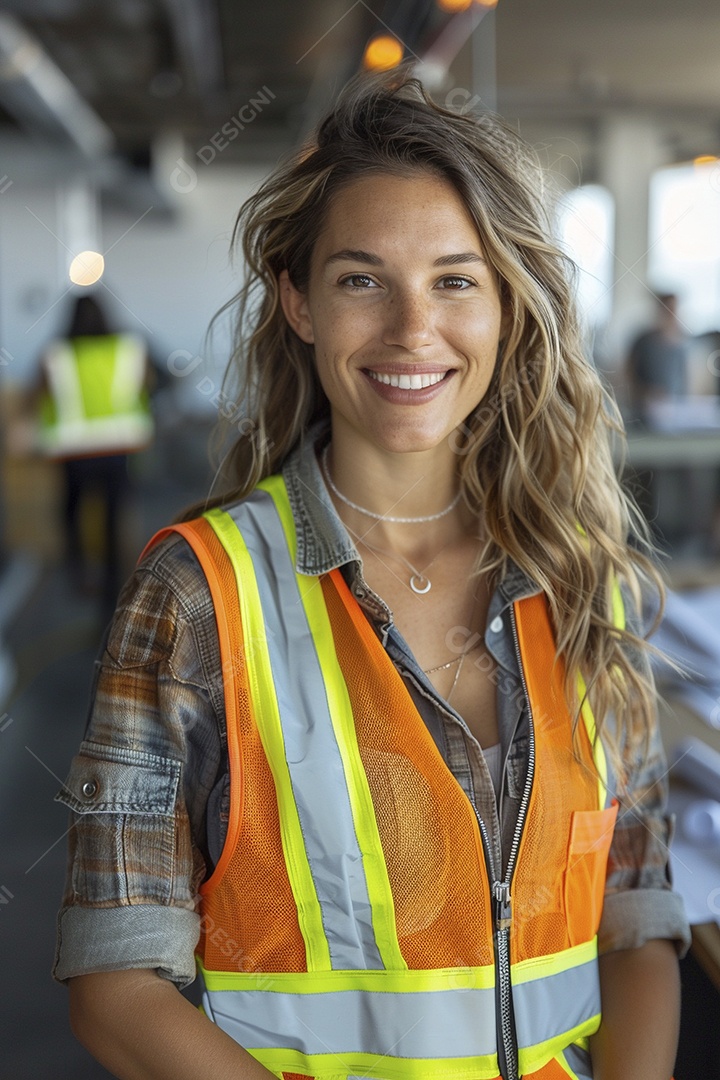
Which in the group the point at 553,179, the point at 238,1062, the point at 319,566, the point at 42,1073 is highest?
the point at 553,179

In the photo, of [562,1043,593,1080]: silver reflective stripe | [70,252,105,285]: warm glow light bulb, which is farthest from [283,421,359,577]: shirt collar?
[70,252,105,285]: warm glow light bulb

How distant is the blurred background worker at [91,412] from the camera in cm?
498

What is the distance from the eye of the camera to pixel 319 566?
1142mm

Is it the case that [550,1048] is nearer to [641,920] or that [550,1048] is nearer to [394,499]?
[641,920]

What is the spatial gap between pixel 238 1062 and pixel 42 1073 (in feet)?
3.95

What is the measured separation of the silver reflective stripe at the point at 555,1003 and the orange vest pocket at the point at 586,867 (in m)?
0.04

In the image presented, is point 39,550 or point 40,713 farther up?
point 39,550

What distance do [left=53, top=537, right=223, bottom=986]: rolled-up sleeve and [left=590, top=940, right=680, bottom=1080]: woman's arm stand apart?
1.54ft

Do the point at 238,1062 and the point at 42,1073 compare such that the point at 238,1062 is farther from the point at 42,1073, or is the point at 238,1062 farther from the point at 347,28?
the point at 347,28

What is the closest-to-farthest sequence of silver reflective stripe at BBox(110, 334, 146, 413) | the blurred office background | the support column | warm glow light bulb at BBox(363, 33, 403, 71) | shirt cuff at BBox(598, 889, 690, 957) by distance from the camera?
1. shirt cuff at BBox(598, 889, 690, 957)
2. the blurred office background
3. warm glow light bulb at BBox(363, 33, 403, 71)
4. silver reflective stripe at BBox(110, 334, 146, 413)
5. the support column

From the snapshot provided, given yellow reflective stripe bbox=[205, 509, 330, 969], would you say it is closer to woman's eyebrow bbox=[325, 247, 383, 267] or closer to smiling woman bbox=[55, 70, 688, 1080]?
smiling woman bbox=[55, 70, 688, 1080]

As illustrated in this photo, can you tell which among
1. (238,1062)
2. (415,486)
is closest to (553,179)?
(415,486)

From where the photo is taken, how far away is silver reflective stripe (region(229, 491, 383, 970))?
1037mm

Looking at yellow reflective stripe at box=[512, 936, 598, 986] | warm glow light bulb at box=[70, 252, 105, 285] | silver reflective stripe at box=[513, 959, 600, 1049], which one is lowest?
silver reflective stripe at box=[513, 959, 600, 1049]
